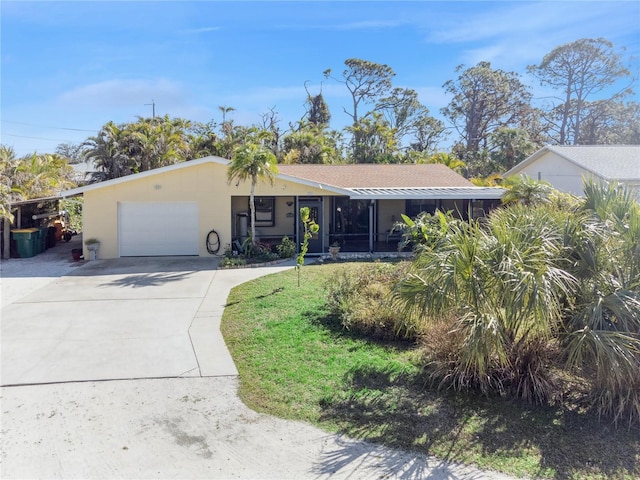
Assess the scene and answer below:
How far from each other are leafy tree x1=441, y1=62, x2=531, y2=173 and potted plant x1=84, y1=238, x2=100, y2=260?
1350 inches

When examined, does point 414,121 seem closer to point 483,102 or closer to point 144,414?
point 483,102

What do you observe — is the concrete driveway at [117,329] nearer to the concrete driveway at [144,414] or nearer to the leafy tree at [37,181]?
the concrete driveway at [144,414]

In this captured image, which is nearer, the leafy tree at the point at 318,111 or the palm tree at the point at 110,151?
the palm tree at the point at 110,151

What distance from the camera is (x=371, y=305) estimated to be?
25.8 feet

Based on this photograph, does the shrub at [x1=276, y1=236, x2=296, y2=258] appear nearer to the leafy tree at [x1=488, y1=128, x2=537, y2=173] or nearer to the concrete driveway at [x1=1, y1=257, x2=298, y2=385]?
the concrete driveway at [x1=1, y1=257, x2=298, y2=385]

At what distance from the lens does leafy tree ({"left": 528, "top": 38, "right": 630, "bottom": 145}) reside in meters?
39.2

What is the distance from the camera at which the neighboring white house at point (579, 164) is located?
18344 millimetres

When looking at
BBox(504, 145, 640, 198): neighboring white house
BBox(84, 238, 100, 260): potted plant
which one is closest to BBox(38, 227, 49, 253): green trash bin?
BBox(84, 238, 100, 260): potted plant

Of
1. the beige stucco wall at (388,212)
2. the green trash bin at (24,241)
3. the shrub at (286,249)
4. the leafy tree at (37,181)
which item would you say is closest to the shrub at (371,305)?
the shrub at (286,249)

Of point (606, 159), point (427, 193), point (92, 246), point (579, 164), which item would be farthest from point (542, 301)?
point (606, 159)

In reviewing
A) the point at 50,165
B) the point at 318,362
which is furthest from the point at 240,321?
the point at 50,165

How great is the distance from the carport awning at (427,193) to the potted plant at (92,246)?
9324 mm

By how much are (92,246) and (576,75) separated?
43.5m

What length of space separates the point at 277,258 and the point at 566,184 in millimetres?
14503
